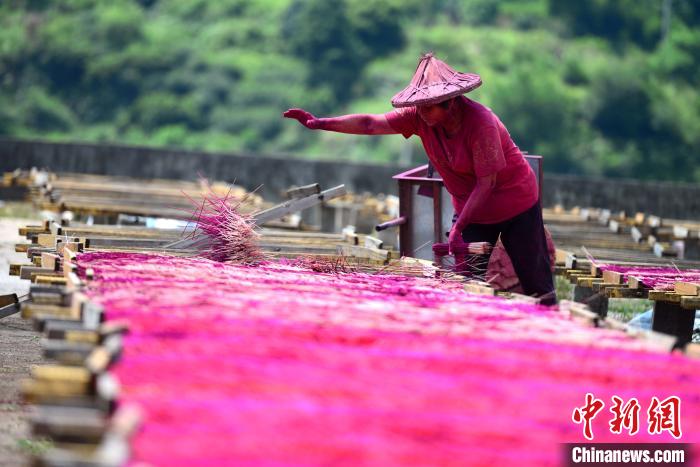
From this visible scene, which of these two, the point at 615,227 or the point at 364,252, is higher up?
the point at 615,227

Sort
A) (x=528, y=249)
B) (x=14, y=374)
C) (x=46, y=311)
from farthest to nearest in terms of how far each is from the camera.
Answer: (x=14, y=374) < (x=528, y=249) < (x=46, y=311)

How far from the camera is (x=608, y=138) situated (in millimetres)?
55719

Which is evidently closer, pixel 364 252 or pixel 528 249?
pixel 528 249

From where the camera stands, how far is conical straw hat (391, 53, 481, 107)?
6926mm

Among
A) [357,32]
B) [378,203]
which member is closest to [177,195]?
[378,203]

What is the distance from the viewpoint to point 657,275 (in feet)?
26.9

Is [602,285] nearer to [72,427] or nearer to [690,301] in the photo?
[690,301]

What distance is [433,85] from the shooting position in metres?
7.04

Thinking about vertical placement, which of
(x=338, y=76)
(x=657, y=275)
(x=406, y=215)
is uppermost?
(x=338, y=76)

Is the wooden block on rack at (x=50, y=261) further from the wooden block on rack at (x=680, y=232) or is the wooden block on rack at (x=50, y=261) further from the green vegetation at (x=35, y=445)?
the wooden block on rack at (x=680, y=232)

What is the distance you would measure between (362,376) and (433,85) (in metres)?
3.22

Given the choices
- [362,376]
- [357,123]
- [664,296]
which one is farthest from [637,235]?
[362,376]

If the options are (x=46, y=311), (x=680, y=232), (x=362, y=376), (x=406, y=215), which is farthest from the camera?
(x=680, y=232)

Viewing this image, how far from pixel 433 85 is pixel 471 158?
0.43 meters
